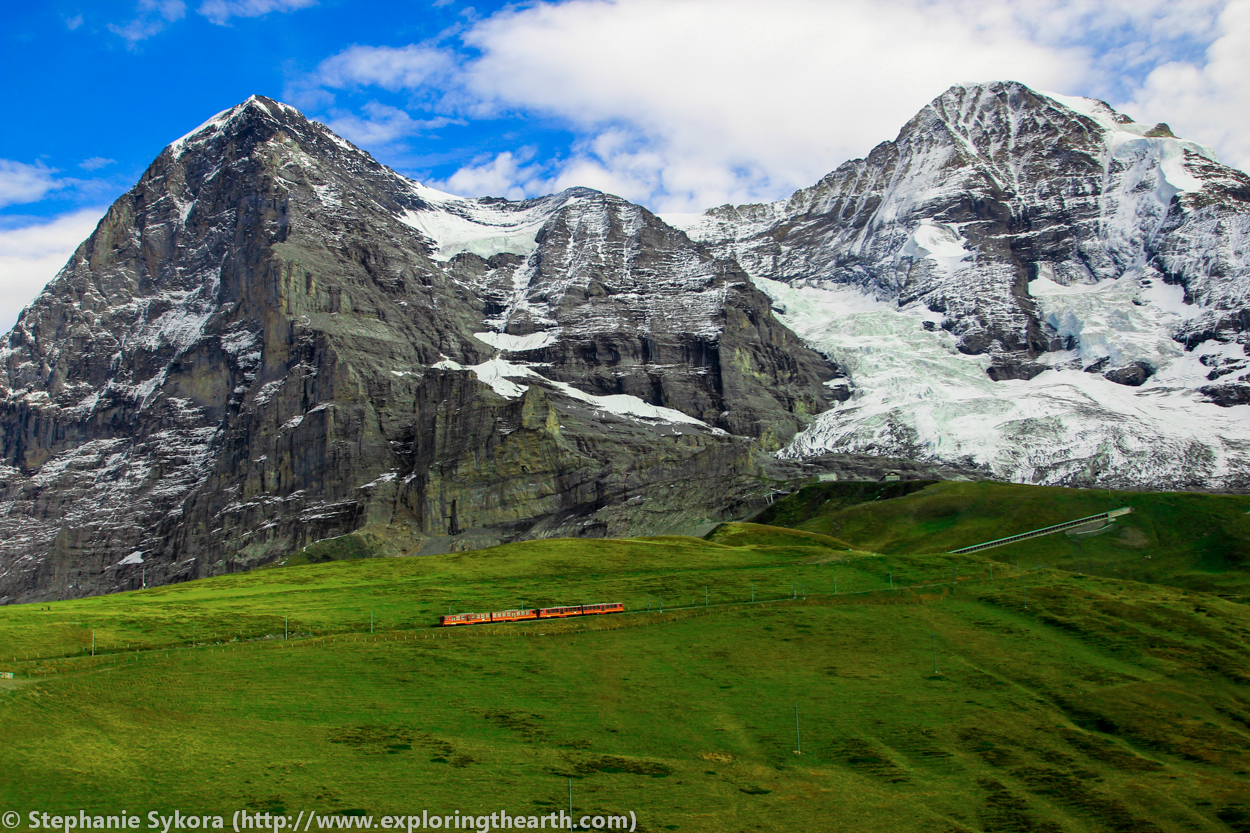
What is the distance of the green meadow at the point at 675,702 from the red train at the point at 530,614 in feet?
9.24

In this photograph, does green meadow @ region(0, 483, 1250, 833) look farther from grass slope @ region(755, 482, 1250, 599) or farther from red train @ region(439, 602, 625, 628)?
grass slope @ region(755, 482, 1250, 599)

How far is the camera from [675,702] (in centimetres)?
8888

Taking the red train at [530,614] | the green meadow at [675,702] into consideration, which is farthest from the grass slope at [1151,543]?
the red train at [530,614]

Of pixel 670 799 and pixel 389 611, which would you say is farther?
pixel 389 611

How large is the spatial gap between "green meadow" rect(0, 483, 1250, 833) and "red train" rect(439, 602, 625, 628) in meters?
2.82

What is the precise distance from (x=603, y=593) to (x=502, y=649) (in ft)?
110

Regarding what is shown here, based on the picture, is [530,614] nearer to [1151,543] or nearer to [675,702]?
[675,702]

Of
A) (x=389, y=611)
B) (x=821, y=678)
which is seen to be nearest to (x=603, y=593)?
(x=389, y=611)

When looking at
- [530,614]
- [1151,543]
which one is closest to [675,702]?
[530,614]

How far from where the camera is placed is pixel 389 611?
126062mm

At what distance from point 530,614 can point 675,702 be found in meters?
34.3

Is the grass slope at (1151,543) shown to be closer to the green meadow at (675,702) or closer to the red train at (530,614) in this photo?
the green meadow at (675,702)

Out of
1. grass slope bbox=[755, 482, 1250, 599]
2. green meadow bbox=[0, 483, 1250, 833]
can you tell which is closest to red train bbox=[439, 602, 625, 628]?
green meadow bbox=[0, 483, 1250, 833]

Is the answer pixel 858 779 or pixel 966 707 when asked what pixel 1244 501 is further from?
pixel 858 779
